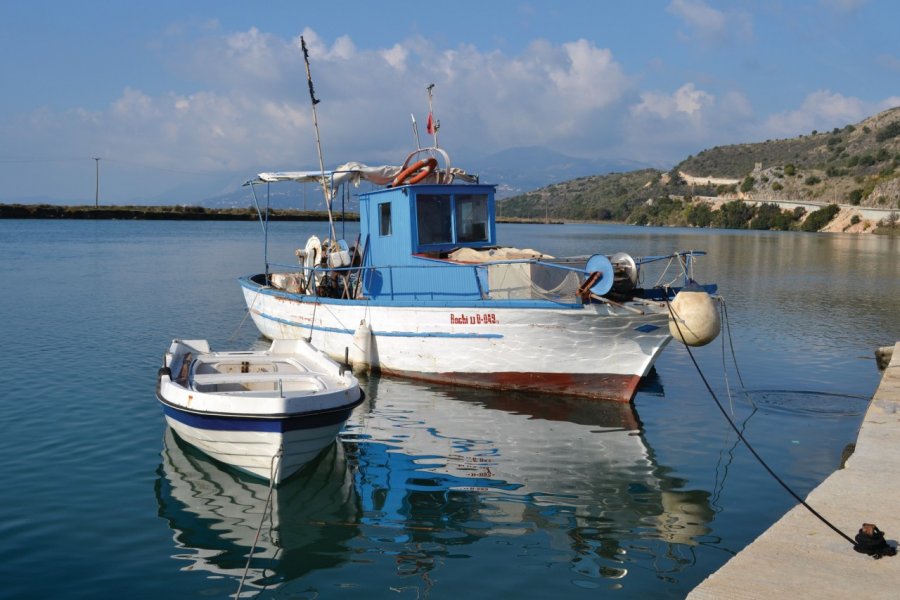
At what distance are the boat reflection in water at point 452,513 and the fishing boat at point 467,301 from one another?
54.9 inches

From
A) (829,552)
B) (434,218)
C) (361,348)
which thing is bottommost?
(829,552)

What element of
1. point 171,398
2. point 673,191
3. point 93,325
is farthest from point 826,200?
point 171,398

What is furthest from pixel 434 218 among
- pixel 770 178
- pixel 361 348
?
pixel 770 178

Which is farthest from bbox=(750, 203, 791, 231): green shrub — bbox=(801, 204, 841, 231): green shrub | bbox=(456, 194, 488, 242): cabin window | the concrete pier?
the concrete pier

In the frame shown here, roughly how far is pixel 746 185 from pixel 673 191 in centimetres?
2011

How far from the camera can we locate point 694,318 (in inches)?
455

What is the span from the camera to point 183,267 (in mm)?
39531

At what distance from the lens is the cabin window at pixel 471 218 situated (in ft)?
52.0

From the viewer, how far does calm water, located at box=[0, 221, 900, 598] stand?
744 centimetres

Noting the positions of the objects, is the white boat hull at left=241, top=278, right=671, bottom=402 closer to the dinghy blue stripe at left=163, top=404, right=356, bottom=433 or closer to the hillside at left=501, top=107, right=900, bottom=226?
the dinghy blue stripe at left=163, top=404, right=356, bottom=433

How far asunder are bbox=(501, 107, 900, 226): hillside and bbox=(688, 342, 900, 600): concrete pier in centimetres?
8736

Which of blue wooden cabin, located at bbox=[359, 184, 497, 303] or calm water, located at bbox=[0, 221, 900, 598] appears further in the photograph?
blue wooden cabin, located at bbox=[359, 184, 497, 303]

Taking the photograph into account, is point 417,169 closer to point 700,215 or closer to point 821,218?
point 821,218

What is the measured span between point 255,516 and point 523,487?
3.10 m
